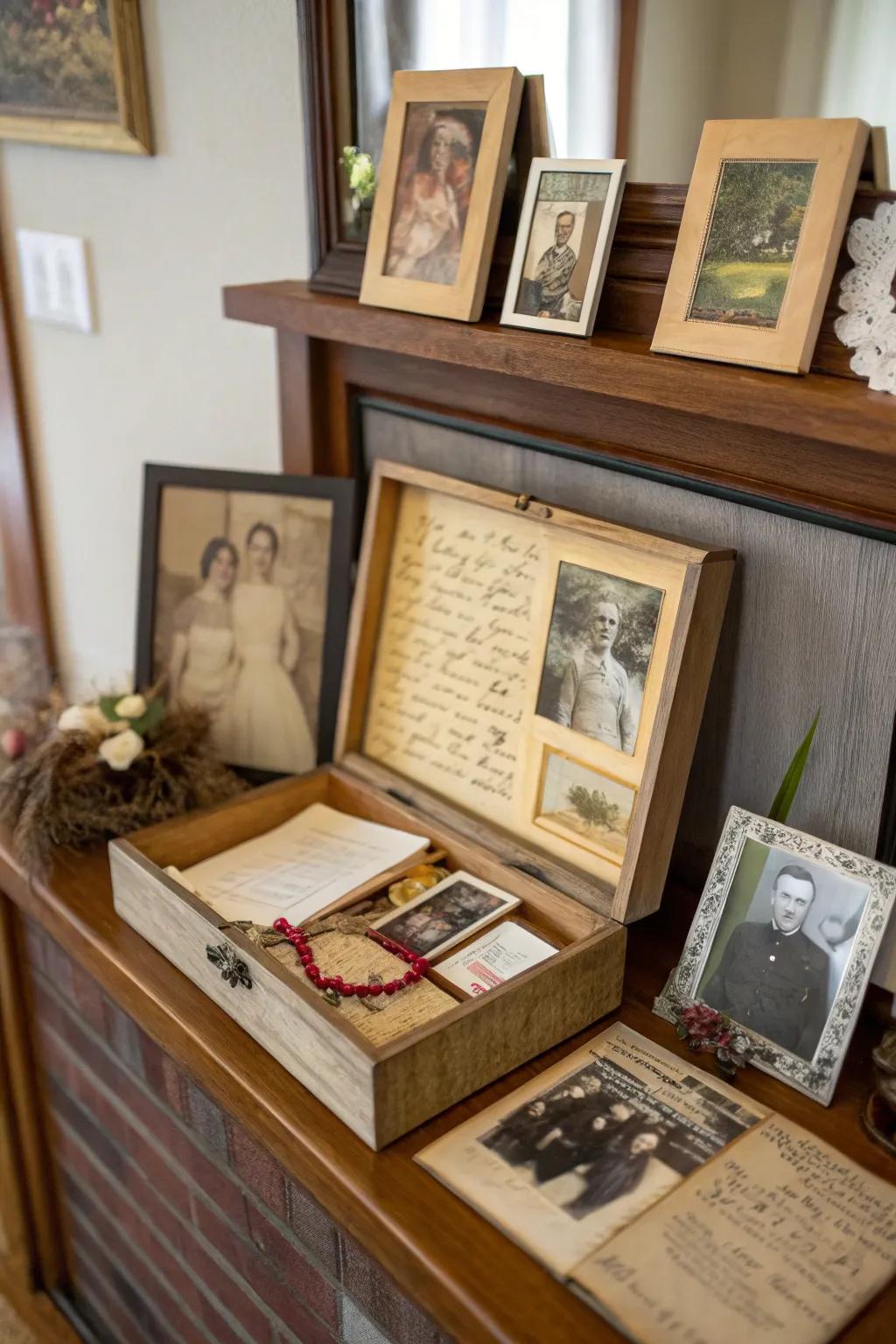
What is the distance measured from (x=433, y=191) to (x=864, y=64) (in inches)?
15.3

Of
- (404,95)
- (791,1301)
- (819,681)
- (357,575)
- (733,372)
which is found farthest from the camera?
(357,575)

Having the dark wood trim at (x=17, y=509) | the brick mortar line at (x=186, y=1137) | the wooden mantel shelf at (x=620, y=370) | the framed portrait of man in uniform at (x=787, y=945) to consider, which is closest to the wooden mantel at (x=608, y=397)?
the wooden mantel shelf at (x=620, y=370)

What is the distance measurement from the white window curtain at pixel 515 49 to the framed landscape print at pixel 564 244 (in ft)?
0.10

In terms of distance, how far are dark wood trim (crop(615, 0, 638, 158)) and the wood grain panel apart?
0.28 meters

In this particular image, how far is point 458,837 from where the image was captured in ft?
3.51

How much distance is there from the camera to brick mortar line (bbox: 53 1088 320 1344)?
1.08 meters

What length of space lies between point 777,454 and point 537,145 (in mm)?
346

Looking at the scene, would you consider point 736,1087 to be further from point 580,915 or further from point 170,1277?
point 170,1277

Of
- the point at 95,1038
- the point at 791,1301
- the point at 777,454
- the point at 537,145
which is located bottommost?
the point at 95,1038

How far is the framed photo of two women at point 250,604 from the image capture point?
1247mm

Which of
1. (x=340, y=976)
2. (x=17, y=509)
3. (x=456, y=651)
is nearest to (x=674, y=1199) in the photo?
(x=340, y=976)

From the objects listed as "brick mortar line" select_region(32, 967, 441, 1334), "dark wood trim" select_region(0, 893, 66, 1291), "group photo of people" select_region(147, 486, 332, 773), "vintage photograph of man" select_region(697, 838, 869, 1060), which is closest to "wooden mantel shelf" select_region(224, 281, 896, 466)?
"group photo of people" select_region(147, 486, 332, 773)

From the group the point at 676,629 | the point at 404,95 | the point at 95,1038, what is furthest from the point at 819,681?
the point at 95,1038

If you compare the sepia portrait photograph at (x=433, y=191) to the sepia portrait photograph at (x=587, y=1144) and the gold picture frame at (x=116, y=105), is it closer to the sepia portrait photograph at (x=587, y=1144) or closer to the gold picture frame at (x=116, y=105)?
the gold picture frame at (x=116, y=105)
